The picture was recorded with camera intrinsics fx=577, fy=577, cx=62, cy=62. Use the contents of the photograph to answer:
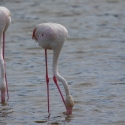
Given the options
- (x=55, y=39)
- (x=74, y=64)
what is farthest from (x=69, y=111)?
(x=74, y=64)

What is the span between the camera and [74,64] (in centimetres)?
1179

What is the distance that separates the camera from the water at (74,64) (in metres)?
8.59

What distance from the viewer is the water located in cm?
859

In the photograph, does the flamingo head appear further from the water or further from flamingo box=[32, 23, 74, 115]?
the water

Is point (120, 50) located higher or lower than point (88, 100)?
lower

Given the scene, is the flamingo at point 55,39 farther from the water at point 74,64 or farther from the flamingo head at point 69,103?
the water at point 74,64

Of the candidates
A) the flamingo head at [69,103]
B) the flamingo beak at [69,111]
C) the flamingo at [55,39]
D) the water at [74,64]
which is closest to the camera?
the flamingo at [55,39]

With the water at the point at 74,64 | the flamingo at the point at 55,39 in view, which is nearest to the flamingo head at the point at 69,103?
the flamingo at the point at 55,39

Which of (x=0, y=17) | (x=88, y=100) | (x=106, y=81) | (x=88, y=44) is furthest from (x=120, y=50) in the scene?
(x=0, y=17)

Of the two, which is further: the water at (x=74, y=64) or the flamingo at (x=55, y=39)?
the water at (x=74, y=64)

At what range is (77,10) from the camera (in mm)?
17859

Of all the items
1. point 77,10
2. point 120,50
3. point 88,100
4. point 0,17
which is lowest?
point 77,10

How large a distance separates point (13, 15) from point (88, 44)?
163 inches

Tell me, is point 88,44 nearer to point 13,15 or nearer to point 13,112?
point 13,15
